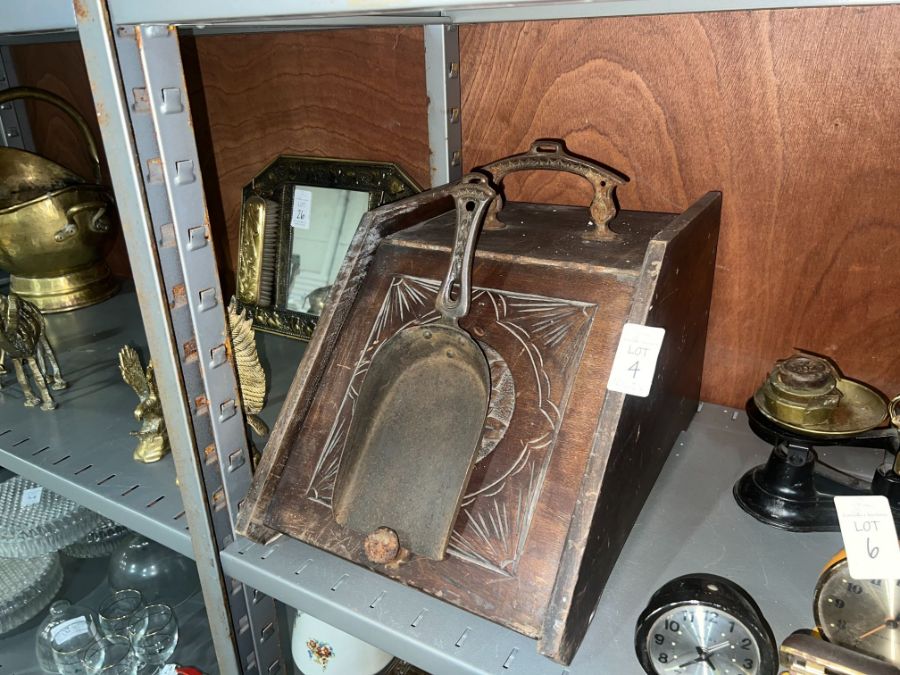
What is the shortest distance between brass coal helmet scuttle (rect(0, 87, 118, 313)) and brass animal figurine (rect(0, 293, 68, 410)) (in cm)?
21

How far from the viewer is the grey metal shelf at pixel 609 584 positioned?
0.57 metres

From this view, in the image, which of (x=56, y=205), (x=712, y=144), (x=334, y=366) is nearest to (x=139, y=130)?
(x=334, y=366)

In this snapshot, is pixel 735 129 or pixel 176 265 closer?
pixel 176 265

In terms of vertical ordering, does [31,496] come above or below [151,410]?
below

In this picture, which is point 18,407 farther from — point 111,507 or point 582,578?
point 582,578

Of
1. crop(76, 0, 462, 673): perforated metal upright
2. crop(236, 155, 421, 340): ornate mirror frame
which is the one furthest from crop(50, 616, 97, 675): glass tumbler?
crop(236, 155, 421, 340): ornate mirror frame

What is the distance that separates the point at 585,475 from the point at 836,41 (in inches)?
22.2

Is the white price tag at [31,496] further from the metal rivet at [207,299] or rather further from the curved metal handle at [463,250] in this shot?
the curved metal handle at [463,250]

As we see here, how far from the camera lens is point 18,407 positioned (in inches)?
40.2

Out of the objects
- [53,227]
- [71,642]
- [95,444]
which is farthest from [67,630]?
[53,227]

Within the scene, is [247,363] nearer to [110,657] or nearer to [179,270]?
[179,270]

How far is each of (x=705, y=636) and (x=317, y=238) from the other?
81 centimetres

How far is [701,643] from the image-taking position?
0.55 metres

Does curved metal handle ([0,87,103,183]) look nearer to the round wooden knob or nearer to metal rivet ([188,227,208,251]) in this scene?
metal rivet ([188,227,208,251])
